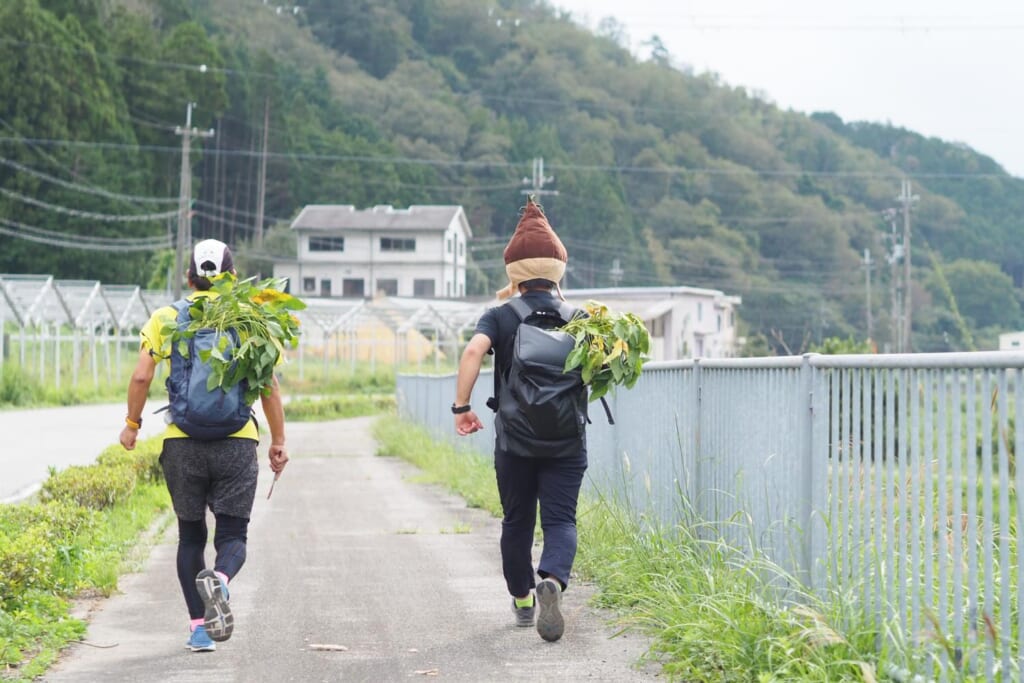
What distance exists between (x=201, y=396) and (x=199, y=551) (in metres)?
0.72

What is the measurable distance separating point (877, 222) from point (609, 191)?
1809 centimetres

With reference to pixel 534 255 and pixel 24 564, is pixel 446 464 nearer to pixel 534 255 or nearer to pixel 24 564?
pixel 24 564

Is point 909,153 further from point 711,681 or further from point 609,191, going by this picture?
point 711,681

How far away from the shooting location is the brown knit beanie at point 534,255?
6.42m

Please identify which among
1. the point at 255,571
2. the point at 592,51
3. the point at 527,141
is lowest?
the point at 255,571

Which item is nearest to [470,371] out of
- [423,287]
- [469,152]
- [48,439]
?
[48,439]

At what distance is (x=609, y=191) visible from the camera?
9756 centimetres

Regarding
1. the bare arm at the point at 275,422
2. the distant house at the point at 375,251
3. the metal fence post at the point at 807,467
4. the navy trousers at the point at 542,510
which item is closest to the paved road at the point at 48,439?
the bare arm at the point at 275,422

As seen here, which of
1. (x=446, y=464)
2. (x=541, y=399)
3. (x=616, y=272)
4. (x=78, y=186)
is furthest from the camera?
(x=616, y=272)

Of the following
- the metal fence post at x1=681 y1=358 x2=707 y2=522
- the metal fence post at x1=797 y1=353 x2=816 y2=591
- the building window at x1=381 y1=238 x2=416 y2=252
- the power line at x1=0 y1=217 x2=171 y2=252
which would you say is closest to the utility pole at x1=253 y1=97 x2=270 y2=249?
the building window at x1=381 y1=238 x2=416 y2=252

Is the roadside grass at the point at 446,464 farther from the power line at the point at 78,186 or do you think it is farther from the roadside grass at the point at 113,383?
the power line at the point at 78,186

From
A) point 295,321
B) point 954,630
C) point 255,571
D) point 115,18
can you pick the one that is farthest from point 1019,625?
point 115,18

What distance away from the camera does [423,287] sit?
293ft

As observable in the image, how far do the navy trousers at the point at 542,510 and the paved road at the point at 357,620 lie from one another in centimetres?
32
